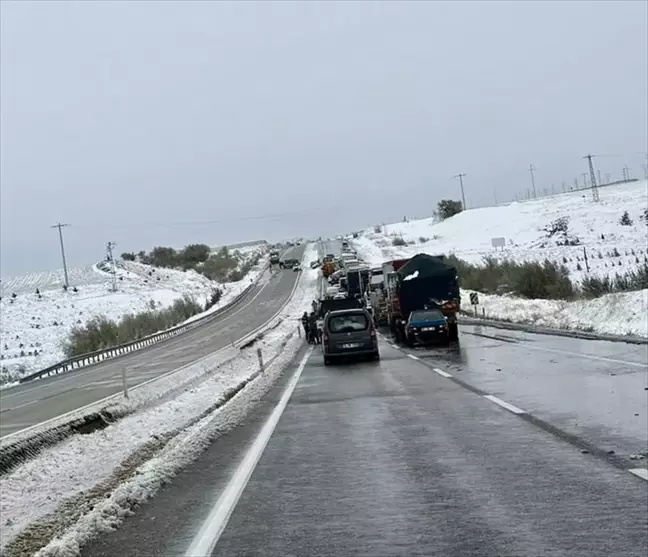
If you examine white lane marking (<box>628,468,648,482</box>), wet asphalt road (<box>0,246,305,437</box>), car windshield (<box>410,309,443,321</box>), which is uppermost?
car windshield (<box>410,309,443,321</box>)

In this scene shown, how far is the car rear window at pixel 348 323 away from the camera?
94.0 ft

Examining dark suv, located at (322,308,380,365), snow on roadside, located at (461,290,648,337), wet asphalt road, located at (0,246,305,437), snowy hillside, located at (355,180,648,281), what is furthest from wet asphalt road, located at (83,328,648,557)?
snowy hillside, located at (355,180,648,281)

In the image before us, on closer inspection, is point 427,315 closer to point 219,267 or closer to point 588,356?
point 588,356

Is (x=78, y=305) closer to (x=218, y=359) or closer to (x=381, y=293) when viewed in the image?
(x=381, y=293)

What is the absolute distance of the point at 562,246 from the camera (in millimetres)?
97125

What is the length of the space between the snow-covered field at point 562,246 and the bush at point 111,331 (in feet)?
90.4

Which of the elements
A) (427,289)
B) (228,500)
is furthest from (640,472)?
(427,289)

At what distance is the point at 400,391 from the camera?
18125 millimetres

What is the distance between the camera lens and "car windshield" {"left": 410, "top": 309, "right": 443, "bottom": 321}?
35.1 metres

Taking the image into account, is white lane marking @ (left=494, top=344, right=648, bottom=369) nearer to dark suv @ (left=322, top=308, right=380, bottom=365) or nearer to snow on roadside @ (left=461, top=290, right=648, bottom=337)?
snow on roadside @ (left=461, top=290, right=648, bottom=337)

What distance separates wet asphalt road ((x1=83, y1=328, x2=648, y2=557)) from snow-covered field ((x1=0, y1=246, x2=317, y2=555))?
1.11 feet

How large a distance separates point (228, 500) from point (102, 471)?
3.84m

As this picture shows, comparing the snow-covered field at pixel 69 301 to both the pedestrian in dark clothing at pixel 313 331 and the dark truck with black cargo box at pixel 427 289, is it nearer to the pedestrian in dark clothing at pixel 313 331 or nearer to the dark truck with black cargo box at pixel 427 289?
the pedestrian in dark clothing at pixel 313 331

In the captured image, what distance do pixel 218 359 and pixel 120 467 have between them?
24774 mm
